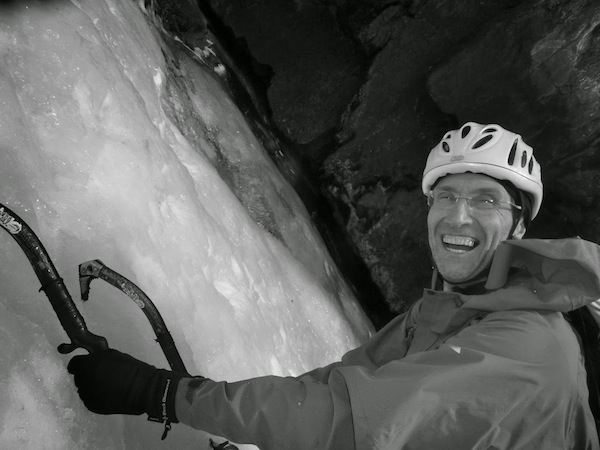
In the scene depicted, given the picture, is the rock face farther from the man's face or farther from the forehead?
the man's face

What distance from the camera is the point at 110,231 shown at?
7.00 feet

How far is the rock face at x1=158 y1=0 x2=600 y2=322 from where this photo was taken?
17.8ft

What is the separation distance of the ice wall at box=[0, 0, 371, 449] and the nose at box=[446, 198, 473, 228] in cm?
126

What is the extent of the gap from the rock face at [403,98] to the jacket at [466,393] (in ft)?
13.0

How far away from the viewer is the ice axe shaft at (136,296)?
1905mm

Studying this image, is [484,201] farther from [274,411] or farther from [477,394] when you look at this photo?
[274,411]

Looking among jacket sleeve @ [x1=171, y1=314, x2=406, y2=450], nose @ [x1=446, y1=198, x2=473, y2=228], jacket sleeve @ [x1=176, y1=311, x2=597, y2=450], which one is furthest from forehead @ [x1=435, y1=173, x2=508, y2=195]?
jacket sleeve @ [x1=171, y1=314, x2=406, y2=450]

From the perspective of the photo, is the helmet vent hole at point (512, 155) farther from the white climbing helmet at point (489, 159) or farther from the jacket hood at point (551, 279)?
the jacket hood at point (551, 279)

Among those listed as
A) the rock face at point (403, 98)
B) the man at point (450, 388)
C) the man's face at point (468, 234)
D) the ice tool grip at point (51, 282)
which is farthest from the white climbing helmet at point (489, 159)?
Answer: the rock face at point (403, 98)

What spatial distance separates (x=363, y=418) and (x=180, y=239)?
1.35 m

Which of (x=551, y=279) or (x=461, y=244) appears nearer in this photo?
(x=551, y=279)

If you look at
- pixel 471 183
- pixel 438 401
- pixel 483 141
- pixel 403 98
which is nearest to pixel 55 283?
pixel 438 401

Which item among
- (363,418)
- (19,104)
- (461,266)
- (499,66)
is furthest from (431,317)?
(499,66)

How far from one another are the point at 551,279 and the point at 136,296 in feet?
5.12
